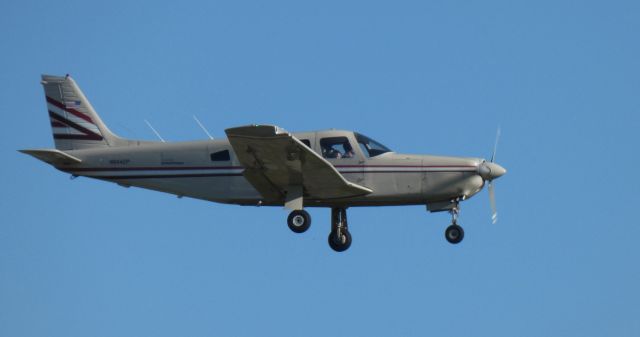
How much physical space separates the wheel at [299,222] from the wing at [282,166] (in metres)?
0.61

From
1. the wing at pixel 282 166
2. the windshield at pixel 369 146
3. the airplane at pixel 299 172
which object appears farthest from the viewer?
the windshield at pixel 369 146

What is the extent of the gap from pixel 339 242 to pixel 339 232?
0.23m

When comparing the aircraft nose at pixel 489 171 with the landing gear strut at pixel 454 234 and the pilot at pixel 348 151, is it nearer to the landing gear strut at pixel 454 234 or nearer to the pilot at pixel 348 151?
the landing gear strut at pixel 454 234

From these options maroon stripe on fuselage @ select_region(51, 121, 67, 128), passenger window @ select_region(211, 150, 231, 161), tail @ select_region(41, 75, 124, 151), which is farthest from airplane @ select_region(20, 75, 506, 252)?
maroon stripe on fuselage @ select_region(51, 121, 67, 128)

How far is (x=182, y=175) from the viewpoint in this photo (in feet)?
76.0

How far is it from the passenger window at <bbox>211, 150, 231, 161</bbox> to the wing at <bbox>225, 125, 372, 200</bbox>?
100 cm

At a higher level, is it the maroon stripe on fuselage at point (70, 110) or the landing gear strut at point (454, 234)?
the maroon stripe on fuselage at point (70, 110)

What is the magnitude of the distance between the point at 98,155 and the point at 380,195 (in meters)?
6.62

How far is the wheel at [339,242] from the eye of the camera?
23.2 meters

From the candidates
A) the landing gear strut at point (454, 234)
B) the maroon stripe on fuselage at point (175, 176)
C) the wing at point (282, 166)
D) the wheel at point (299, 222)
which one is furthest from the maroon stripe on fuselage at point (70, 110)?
the landing gear strut at point (454, 234)

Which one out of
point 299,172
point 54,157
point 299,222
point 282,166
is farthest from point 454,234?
point 54,157

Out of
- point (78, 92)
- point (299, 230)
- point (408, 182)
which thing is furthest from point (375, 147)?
point (78, 92)

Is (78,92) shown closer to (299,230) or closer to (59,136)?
(59,136)

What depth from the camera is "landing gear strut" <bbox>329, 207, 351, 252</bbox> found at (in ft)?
76.0
